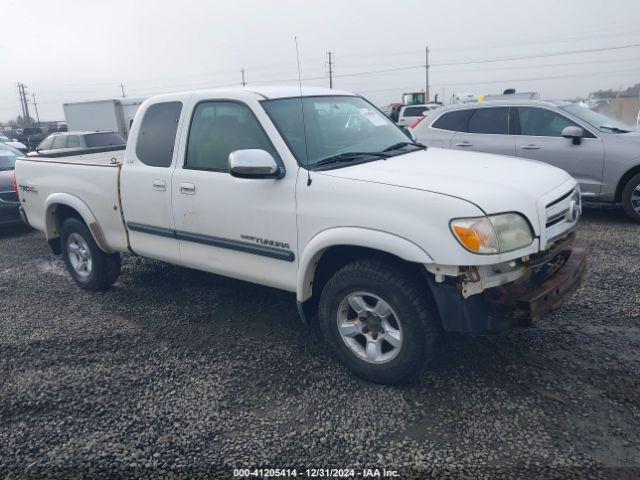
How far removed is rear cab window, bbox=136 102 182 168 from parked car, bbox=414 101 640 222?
17.0ft

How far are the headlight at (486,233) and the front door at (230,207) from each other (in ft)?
3.80

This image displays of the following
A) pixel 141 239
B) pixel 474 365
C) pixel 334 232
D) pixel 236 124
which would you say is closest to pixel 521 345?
pixel 474 365

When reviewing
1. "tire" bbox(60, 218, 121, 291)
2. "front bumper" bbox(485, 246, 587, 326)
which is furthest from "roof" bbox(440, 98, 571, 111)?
"tire" bbox(60, 218, 121, 291)

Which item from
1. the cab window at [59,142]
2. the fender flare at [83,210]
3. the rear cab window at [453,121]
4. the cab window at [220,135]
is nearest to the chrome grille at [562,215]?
the cab window at [220,135]

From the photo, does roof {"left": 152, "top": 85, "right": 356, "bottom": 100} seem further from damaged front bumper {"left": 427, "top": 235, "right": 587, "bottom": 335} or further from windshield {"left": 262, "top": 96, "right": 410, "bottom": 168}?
damaged front bumper {"left": 427, "top": 235, "right": 587, "bottom": 335}

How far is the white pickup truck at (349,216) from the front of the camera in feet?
9.89

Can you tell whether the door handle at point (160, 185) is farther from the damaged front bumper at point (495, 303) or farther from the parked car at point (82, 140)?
the parked car at point (82, 140)

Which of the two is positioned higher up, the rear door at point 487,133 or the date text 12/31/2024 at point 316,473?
the rear door at point 487,133

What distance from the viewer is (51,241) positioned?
5840 millimetres

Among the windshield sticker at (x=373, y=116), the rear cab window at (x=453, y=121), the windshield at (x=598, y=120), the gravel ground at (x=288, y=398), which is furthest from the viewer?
the rear cab window at (x=453, y=121)

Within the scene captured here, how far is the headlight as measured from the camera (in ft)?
9.48

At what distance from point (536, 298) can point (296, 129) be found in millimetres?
1977

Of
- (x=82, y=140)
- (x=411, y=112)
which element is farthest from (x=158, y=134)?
(x=411, y=112)

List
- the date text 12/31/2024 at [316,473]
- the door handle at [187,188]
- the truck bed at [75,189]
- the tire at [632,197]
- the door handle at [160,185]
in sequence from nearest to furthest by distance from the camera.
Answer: the date text 12/31/2024 at [316,473] < the door handle at [187,188] < the door handle at [160,185] < the truck bed at [75,189] < the tire at [632,197]
